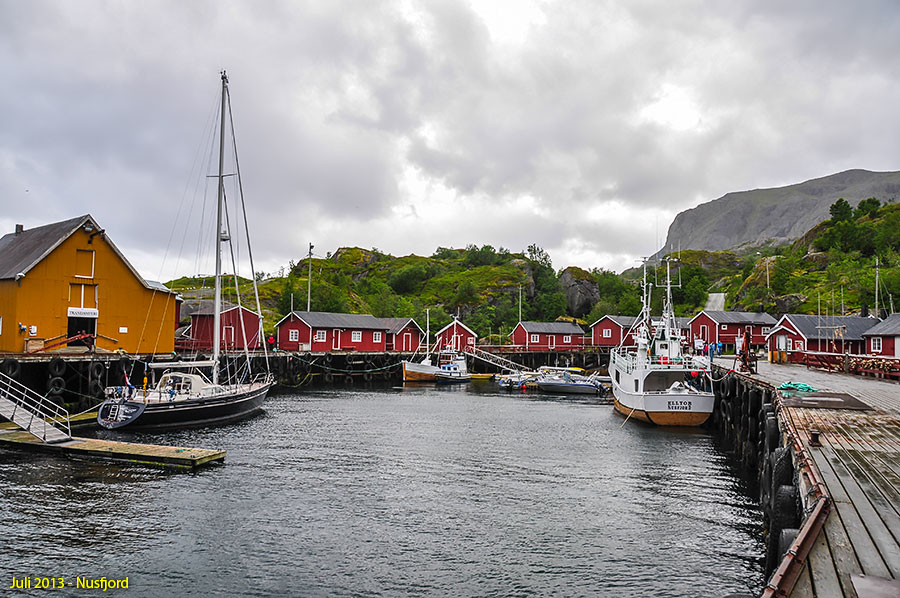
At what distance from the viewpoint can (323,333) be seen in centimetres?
6675

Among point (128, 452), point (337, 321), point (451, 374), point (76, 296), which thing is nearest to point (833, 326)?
point (451, 374)

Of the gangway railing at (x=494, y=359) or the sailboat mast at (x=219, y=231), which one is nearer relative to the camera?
the sailboat mast at (x=219, y=231)

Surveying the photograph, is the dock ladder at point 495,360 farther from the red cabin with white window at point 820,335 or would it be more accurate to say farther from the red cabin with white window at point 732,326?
the red cabin with white window at point 820,335

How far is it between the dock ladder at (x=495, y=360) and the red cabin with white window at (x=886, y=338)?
35.1 metres

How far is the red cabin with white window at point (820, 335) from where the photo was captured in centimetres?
5022

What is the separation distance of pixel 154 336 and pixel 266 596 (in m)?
34.6

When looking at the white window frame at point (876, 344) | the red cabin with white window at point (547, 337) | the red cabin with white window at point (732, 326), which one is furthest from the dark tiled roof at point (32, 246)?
the red cabin with white window at point (732, 326)

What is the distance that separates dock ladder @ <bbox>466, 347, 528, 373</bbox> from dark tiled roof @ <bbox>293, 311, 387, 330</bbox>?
39.9 ft

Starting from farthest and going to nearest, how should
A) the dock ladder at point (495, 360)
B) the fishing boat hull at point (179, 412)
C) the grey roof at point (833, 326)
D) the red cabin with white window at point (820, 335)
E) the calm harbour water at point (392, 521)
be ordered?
the dock ladder at point (495, 360), the red cabin with white window at point (820, 335), the grey roof at point (833, 326), the fishing boat hull at point (179, 412), the calm harbour water at point (392, 521)

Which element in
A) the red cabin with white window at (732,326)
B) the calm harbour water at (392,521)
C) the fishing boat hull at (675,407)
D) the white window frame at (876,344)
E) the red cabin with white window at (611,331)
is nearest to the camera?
the calm harbour water at (392,521)

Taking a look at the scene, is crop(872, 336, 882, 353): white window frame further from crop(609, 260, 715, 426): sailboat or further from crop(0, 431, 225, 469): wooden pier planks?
crop(0, 431, 225, 469): wooden pier planks

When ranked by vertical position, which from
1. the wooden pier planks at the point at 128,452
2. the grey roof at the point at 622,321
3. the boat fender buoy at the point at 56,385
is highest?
the grey roof at the point at 622,321

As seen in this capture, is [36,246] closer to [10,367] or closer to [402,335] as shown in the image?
[10,367]

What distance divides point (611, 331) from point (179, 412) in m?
65.1
